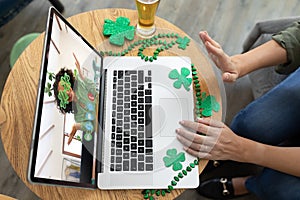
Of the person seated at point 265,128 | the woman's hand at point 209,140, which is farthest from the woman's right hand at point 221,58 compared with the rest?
the woman's hand at point 209,140

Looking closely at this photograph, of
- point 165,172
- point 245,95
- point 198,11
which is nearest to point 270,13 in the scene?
point 198,11

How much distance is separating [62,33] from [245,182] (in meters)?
0.79

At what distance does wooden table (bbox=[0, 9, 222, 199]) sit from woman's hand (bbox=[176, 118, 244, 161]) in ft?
0.11

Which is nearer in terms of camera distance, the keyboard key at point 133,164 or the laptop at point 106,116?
the laptop at point 106,116

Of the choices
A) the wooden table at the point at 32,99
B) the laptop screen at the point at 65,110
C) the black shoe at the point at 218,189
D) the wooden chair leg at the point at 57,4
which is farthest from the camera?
the wooden chair leg at the point at 57,4

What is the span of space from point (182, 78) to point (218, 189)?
1.71 feet

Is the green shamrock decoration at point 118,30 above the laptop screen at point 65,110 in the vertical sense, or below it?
above

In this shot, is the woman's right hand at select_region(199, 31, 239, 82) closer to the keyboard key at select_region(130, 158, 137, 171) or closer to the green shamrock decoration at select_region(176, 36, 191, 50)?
the green shamrock decoration at select_region(176, 36, 191, 50)

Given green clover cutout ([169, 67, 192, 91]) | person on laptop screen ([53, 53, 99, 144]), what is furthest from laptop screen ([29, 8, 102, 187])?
green clover cutout ([169, 67, 192, 91])

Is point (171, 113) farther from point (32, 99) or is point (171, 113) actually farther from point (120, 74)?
point (32, 99)

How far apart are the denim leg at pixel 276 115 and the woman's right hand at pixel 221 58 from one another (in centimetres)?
15

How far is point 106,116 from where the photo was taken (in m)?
1.06

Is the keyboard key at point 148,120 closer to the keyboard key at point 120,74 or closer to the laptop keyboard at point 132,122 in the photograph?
the laptop keyboard at point 132,122

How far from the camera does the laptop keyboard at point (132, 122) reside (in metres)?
1.01
